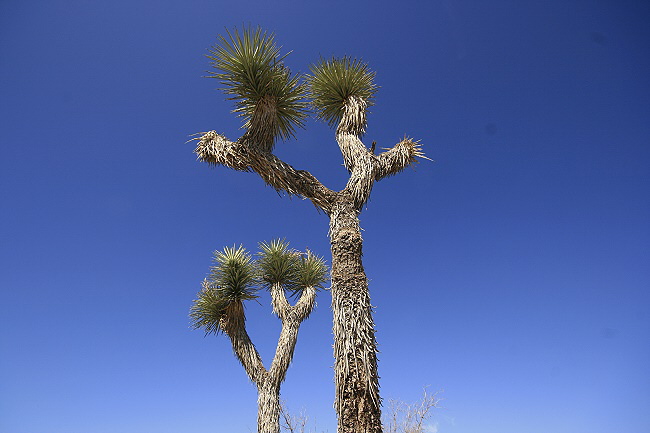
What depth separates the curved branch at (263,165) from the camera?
5.57 metres

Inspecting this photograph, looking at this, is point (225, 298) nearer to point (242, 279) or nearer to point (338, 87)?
point (242, 279)

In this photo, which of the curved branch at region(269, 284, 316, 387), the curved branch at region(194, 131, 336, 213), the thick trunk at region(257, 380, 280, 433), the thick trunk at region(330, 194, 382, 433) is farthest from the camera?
the curved branch at region(269, 284, 316, 387)

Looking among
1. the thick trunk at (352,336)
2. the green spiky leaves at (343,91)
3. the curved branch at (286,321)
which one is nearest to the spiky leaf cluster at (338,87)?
the green spiky leaves at (343,91)

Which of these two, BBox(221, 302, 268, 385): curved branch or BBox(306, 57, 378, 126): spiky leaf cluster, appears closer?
BBox(306, 57, 378, 126): spiky leaf cluster

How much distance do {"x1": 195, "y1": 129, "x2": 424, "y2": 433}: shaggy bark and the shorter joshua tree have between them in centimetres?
438

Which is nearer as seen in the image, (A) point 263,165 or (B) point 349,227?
(B) point 349,227

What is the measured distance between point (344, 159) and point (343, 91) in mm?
1442

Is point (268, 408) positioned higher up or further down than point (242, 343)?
further down

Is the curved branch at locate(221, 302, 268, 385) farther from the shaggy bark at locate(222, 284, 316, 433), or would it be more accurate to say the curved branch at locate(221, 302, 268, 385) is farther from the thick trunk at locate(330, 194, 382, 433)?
the thick trunk at locate(330, 194, 382, 433)

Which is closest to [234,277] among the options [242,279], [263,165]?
[242,279]

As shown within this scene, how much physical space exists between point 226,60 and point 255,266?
17.6 feet

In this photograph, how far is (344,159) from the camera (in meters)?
5.97

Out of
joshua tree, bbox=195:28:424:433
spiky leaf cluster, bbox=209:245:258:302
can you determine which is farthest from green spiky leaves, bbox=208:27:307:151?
spiky leaf cluster, bbox=209:245:258:302

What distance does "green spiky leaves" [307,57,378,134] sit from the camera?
251 inches
